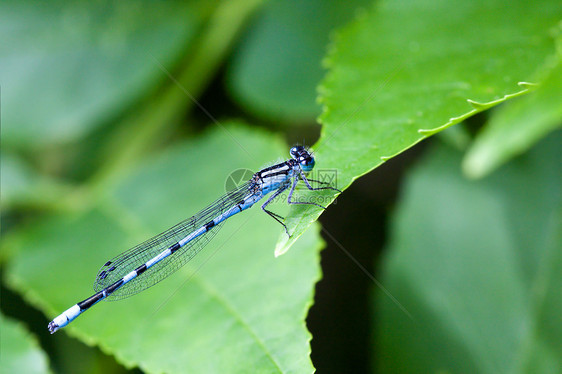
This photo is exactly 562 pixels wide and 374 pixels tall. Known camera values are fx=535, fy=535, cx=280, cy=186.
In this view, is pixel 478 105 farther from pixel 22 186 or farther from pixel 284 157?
pixel 22 186

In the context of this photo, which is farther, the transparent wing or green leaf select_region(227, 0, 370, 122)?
green leaf select_region(227, 0, 370, 122)

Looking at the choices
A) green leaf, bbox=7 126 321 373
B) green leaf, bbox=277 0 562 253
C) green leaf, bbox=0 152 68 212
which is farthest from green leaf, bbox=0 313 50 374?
green leaf, bbox=0 152 68 212

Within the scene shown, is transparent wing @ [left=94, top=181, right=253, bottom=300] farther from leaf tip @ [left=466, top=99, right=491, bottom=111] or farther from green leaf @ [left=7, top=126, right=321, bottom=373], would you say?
leaf tip @ [left=466, top=99, right=491, bottom=111]

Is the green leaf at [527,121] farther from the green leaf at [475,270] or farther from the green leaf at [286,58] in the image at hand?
the green leaf at [286,58]

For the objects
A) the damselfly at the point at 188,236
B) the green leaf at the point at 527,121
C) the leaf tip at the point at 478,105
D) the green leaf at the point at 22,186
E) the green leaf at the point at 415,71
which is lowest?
the green leaf at the point at 527,121

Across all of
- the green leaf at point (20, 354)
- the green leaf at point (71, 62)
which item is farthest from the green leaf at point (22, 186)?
the green leaf at point (20, 354)

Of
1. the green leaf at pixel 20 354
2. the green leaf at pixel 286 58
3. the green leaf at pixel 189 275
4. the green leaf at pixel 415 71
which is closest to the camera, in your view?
the green leaf at pixel 415 71
